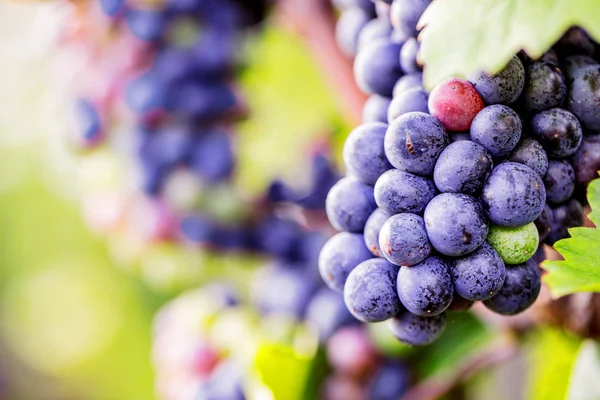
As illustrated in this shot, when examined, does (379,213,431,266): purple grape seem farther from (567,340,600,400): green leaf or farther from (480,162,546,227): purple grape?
(567,340,600,400): green leaf

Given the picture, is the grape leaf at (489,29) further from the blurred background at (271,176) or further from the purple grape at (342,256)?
the blurred background at (271,176)

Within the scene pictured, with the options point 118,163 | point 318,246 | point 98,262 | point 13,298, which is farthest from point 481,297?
point 13,298

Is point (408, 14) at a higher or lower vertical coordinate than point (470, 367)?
higher

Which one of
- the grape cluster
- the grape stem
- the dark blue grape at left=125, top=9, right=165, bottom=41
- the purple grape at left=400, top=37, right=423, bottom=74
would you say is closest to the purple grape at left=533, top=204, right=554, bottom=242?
the grape cluster

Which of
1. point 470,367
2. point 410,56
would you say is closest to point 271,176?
point 470,367

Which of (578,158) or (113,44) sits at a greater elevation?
(113,44)

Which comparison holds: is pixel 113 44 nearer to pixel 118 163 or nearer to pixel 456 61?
pixel 118 163

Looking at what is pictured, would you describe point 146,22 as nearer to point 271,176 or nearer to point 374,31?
point 271,176
